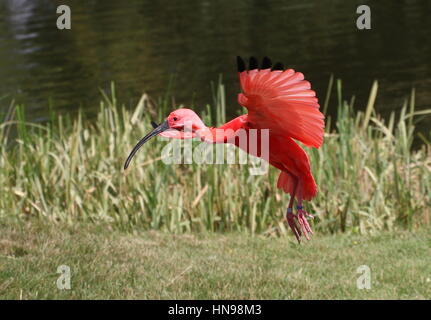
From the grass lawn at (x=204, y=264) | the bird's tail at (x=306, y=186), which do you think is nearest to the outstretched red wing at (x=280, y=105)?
the bird's tail at (x=306, y=186)

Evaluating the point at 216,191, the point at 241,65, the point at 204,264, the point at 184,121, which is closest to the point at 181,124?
the point at 184,121

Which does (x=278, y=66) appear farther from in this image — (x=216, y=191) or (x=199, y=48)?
(x=199, y=48)

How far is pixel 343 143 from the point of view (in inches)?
291

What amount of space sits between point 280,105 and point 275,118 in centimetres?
4

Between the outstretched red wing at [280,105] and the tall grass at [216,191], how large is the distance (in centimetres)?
499

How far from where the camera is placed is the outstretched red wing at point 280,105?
2023mm

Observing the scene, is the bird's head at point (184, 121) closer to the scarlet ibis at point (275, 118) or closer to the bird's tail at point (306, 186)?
the scarlet ibis at point (275, 118)

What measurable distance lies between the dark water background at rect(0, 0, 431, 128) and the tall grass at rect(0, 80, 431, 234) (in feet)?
15.5

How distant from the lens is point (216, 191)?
7.30m

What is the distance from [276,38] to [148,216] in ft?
36.9

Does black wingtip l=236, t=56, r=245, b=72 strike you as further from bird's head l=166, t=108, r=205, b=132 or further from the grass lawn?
the grass lawn

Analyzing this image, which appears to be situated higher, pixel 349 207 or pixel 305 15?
pixel 305 15
